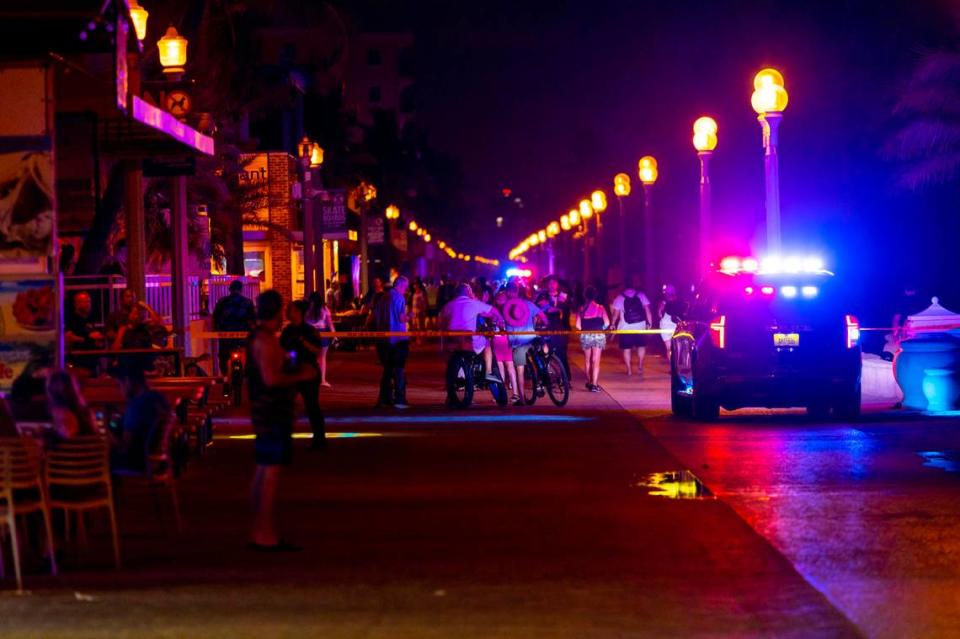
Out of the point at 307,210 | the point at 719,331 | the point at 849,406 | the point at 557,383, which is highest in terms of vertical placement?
the point at 307,210

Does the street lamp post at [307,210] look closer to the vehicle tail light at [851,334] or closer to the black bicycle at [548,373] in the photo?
the black bicycle at [548,373]

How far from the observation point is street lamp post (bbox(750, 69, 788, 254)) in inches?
947

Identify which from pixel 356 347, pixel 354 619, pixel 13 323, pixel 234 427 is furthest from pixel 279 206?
pixel 354 619

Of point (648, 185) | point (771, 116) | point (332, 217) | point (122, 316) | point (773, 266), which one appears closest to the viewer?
point (122, 316)

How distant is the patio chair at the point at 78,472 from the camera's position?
375 inches

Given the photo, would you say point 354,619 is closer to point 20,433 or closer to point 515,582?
point 515,582

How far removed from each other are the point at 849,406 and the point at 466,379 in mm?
5697

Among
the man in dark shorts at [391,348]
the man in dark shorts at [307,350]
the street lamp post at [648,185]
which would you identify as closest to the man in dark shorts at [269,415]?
the man in dark shorts at [307,350]

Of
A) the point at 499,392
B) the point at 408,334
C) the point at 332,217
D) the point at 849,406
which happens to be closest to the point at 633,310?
the point at 499,392

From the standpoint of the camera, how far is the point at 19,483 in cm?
920

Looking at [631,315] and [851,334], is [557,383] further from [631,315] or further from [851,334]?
[631,315]

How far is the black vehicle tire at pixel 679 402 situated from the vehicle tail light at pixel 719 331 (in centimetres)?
135

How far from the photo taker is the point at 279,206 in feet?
147

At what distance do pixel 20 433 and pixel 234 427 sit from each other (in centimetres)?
926
